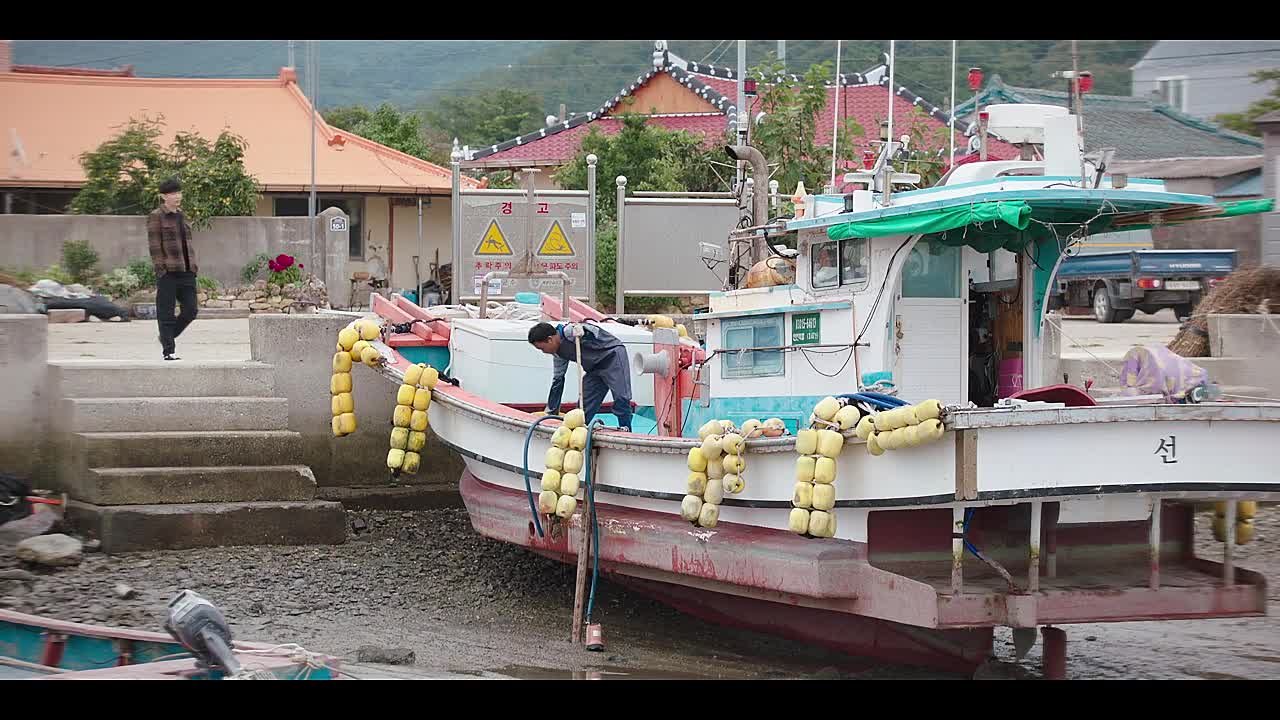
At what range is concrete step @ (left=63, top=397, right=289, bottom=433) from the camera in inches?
392

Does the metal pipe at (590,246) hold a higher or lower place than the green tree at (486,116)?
lower

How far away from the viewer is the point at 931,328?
26.0 feet

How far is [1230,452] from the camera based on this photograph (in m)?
6.56

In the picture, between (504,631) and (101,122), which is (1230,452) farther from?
→ (101,122)

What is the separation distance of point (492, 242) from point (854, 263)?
270 inches

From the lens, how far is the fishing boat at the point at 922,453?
21.4ft

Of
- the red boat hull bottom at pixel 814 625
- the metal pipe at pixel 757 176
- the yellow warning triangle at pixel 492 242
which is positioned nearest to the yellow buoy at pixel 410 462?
the red boat hull bottom at pixel 814 625

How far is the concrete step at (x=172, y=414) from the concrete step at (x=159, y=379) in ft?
0.27

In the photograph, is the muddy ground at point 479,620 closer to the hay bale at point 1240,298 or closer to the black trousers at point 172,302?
the black trousers at point 172,302

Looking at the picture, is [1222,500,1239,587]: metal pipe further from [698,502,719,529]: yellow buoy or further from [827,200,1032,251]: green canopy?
[698,502,719,529]: yellow buoy

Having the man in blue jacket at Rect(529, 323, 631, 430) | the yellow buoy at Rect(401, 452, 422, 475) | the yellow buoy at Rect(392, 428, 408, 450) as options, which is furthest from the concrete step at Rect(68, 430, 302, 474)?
the man in blue jacket at Rect(529, 323, 631, 430)

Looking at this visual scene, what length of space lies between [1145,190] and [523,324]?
4822mm

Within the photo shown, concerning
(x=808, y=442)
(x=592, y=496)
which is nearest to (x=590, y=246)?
(x=592, y=496)
